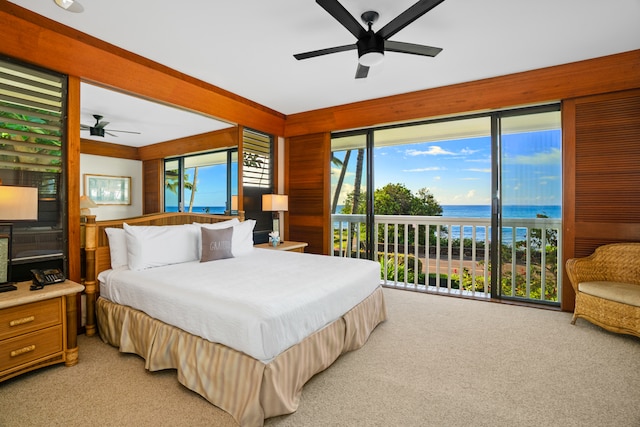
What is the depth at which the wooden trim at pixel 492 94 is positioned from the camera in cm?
308

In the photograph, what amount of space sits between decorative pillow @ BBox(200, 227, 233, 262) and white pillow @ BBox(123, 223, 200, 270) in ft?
0.47

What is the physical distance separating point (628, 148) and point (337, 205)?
3.48m

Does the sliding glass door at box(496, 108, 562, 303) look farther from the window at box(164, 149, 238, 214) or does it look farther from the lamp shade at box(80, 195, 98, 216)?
the lamp shade at box(80, 195, 98, 216)

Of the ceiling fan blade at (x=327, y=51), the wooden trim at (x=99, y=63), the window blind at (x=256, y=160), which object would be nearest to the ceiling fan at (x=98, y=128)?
the wooden trim at (x=99, y=63)

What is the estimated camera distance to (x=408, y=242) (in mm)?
4801

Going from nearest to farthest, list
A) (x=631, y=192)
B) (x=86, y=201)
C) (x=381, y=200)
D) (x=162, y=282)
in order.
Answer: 1. (x=162, y=282)
2. (x=86, y=201)
3. (x=631, y=192)
4. (x=381, y=200)

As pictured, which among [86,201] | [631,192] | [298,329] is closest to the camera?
[298,329]

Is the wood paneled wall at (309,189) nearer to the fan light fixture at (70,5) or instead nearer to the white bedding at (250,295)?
the white bedding at (250,295)

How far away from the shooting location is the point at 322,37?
9.11 ft

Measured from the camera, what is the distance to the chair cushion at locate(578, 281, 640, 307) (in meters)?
2.54

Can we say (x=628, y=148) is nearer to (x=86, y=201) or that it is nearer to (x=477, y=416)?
(x=477, y=416)

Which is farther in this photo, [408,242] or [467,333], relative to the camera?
[408,242]

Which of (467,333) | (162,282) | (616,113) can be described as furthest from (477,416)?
(616,113)

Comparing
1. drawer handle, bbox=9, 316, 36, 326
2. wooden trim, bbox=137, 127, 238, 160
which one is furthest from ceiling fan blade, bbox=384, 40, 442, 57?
drawer handle, bbox=9, 316, 36, 326
